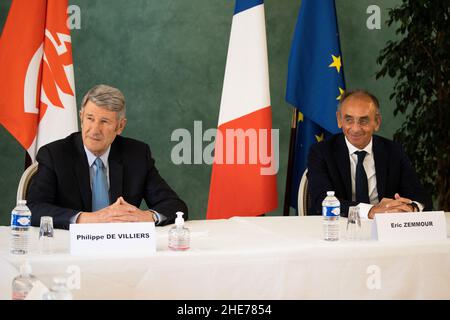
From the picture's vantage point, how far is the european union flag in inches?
184

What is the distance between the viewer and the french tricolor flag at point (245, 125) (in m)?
4.59

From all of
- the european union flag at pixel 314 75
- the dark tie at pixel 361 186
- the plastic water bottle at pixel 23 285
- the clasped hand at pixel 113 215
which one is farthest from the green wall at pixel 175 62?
the plastic water bottle at pixel 23 285

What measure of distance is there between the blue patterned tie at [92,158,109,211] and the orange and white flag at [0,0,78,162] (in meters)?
1.22

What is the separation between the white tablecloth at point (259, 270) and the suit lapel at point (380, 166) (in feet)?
2.95

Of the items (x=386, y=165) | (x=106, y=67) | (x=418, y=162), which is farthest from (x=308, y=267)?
(x=106, y=67)

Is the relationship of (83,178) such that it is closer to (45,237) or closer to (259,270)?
(45,237)

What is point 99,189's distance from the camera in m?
3.36

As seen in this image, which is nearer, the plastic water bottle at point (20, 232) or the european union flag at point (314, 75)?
the plastic water bottle at point (20, 232)

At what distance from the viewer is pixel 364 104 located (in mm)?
3777

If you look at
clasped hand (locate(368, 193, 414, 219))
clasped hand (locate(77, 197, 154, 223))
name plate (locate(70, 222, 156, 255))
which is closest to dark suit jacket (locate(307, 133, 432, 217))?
clasped hand (locate(368, 193, 414, 219))

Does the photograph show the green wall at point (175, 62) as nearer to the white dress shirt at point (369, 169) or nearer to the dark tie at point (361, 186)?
the white dress shirt at point (369, 169)
